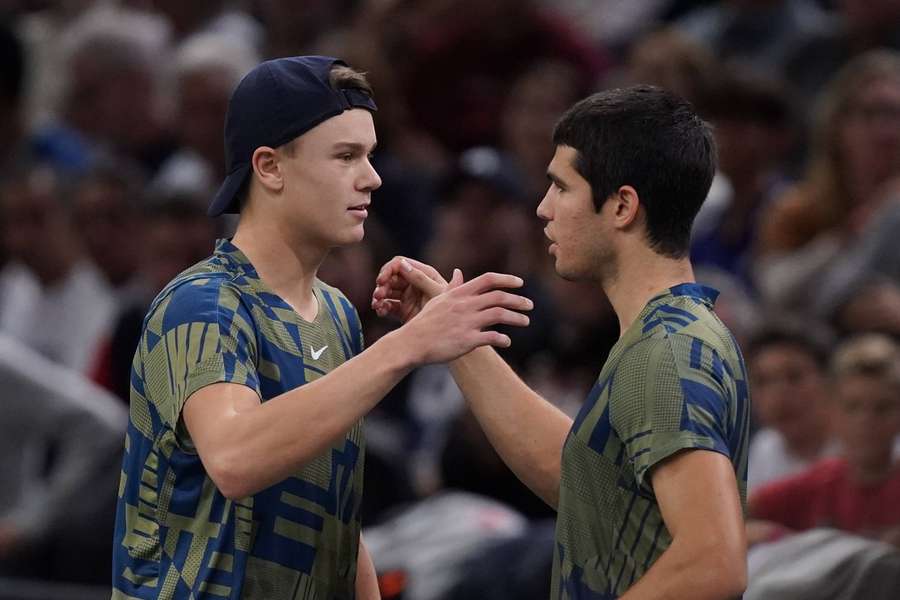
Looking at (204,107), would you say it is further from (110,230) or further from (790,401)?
(790,401)

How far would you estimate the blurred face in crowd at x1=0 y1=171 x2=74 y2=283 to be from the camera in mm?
8031

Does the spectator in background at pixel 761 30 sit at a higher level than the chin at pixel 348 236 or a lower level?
higher

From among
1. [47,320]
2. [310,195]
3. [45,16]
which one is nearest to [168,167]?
[47,320]

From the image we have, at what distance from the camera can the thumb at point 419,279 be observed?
12.2 ft

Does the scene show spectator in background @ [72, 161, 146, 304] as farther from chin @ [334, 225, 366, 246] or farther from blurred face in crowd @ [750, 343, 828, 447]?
chin @ [334, 225, 366, 246]

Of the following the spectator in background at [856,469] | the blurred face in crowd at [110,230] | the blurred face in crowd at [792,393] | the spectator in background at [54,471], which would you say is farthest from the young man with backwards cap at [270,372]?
the blurred face in crowd at [110,230]

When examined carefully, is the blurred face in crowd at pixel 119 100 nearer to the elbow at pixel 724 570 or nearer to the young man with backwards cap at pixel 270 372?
Answer: the young man with backwards cap at pixel 270 372

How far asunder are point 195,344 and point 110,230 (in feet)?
16.3

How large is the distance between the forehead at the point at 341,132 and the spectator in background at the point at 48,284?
4.50 meters

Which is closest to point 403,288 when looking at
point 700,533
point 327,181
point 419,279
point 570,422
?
point 419,279

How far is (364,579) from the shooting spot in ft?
12.2

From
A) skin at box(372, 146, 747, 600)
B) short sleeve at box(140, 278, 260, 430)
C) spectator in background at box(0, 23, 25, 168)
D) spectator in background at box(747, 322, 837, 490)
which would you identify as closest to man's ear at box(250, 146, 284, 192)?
short sleeve at box(140, 278, 260, 430)

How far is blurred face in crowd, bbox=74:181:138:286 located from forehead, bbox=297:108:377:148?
4767 millimetres

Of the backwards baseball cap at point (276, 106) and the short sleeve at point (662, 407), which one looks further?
the backwards baseball cap at point (276, 106)
